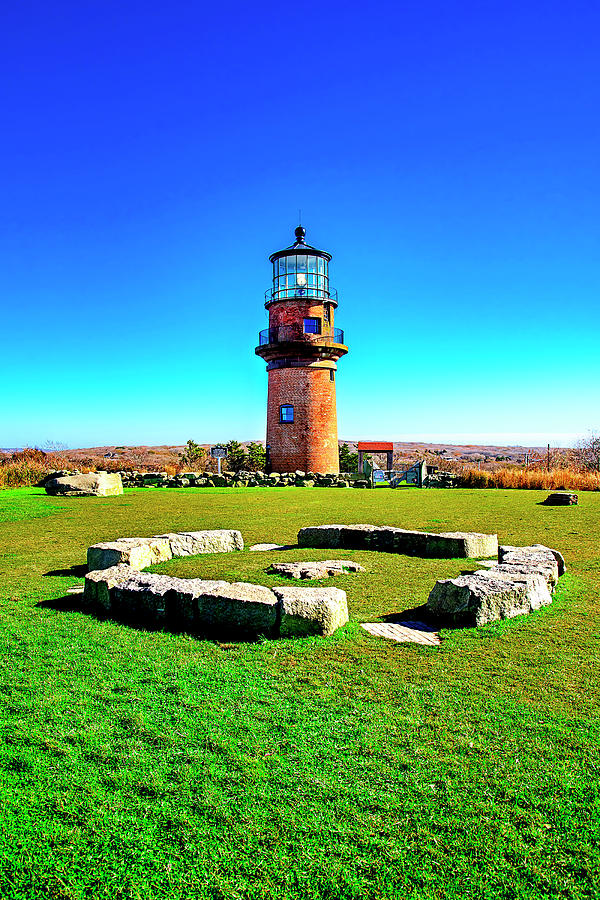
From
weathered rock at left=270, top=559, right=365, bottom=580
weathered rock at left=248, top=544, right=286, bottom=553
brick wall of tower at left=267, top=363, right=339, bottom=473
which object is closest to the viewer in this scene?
weathered rock at left=270, top=559, right=365, bottom=580

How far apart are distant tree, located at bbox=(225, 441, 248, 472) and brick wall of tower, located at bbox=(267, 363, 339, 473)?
16.6 feet

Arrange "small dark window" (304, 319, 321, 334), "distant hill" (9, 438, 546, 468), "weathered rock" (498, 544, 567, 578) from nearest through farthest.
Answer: "weathered rock" (498, 544, 567, 578) < "small dark window" (304, 319, 321, 334) < "distant hill" (9, 438, 546, 468)

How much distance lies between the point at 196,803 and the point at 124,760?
0.59 meters

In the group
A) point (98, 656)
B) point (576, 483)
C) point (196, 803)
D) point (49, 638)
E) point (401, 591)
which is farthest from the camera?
point (576, 483)

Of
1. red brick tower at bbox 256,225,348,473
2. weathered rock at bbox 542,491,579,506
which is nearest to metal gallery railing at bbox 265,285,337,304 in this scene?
red brick tower at bbox 256,225,348,473

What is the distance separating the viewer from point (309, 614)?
16.9 feet

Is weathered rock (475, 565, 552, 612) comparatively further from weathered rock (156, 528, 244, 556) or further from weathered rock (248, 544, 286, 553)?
weathered rock (156, 528, 244, 556)

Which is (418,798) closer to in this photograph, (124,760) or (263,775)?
(263,775)

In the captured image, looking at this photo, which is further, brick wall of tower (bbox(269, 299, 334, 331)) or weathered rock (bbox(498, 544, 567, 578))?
brick wall of tower (bbox(269, 299, 334, 331))

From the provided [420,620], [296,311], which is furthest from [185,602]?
[296,311]

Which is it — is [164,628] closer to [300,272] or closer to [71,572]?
[71,572]

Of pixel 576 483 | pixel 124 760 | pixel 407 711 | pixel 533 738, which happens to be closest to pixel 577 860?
pixel 533 738

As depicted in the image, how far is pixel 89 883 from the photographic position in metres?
2.37

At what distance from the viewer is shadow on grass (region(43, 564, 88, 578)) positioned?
7837 mm
